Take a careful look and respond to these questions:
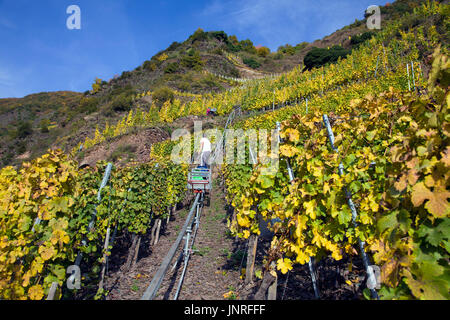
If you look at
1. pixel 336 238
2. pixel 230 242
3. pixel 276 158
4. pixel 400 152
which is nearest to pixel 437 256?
pixel 400 152

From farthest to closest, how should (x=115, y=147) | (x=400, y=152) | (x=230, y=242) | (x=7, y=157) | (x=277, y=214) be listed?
(x=7, y=157) < (x=115, y=147) < (x=230, y=242) < (x=277, y=214) < (x=400, y=152)

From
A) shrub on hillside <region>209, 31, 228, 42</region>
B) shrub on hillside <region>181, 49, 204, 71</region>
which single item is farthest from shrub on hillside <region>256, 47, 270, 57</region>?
shrub on hillside <region>181, 49, 204, 71</region>

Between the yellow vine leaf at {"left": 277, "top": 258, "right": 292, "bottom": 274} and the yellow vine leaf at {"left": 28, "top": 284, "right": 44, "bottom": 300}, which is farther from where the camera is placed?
the yellow vine leaf at {"left": 277, "top": 258, "right": 292, "bottom": 274}

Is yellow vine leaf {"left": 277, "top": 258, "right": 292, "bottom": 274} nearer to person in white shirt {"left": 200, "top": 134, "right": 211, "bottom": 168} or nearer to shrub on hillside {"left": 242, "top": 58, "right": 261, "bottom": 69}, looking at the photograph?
person in white shirt {"left": 200, "top": 134, "right": 211, "bottom": 168}

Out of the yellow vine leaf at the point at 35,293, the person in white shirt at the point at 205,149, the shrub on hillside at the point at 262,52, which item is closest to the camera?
the yellow vine leaf at the point at 35,293

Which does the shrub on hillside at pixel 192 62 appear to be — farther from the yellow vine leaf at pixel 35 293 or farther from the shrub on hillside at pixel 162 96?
the yellow vine leaf at pixel 35 293

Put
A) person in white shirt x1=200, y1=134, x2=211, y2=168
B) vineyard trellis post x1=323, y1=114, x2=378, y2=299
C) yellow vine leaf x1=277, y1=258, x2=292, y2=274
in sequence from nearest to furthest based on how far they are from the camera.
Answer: vineyard trellis post x1=323, y1=114, x2=378, y2=299 < yellow vine leaf x1=277, y1=258, x2=292, y2=274 < person in white shirt x1=200, y1=134, x2=211, y2=168

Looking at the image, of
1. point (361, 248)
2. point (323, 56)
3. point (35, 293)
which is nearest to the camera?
point (361, 248)

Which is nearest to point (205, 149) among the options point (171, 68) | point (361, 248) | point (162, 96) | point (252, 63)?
point (361, 248)

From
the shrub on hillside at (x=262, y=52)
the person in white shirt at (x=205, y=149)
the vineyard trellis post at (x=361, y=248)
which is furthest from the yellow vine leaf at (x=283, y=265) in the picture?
the shrub on hillside at (x=262, y=52)

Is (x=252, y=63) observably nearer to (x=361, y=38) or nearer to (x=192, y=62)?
(x=192, y=62)

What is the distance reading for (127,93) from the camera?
1298 inches

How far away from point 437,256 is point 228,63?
53.9m
